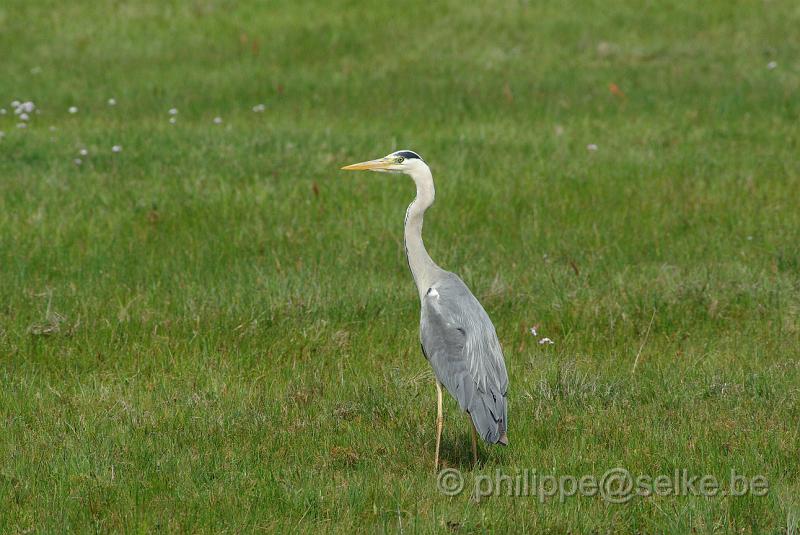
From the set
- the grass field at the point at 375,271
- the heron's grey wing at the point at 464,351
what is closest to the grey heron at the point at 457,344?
the heron's grey wing at the point at 464,351

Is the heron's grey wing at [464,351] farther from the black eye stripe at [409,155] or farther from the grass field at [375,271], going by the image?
the black eye stripe at [409,155]

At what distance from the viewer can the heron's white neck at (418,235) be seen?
18.7ft

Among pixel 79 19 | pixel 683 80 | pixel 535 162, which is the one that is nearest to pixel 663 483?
pixel 535 162

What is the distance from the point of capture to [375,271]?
26.3ft

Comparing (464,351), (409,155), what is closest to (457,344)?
(464,351)

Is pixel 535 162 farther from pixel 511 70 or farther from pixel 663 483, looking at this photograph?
pixel 663 483

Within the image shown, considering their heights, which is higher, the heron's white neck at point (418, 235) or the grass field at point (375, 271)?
the heron's white neck at point (418, 235)

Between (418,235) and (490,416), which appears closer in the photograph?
(490,416)

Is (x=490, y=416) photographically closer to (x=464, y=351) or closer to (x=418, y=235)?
(x=464, y=351)

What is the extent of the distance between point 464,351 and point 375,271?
2.77m

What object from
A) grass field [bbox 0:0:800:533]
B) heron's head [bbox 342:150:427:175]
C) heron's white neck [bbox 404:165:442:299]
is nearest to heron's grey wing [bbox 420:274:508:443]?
heron's white neck [bbox 404:165:442:299]

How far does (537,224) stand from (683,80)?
18.6 feet

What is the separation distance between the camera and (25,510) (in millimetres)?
4676

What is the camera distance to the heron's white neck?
5.71 metres
